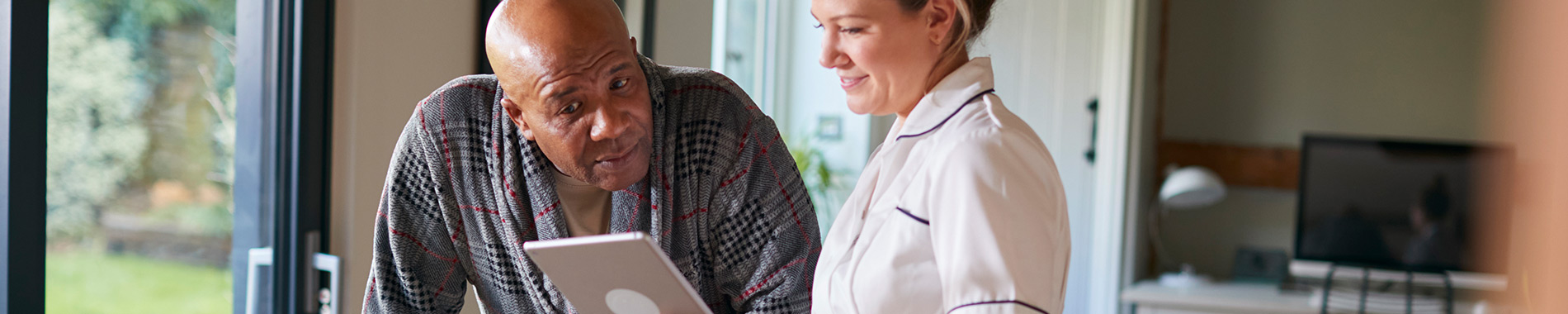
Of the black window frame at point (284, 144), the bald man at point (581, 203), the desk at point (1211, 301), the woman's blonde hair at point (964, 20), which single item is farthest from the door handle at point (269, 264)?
the desk at point (1211, 301)

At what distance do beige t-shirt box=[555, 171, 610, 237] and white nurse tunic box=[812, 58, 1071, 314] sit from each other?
50cm

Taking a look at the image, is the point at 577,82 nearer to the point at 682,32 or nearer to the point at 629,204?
the point at 629,204

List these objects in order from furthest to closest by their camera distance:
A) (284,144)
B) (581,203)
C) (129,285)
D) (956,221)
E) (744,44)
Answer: (744,44)
(284,144)
(129,285)
(581,203)
(956,221)

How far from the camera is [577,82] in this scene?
45.0 inches

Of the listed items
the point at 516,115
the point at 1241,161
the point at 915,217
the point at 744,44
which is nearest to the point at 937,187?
the point at 915,217

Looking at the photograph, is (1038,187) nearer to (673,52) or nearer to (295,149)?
(295,149)

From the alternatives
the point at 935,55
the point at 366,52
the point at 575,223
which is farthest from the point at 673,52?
the point at 935,55

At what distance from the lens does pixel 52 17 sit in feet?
4.58

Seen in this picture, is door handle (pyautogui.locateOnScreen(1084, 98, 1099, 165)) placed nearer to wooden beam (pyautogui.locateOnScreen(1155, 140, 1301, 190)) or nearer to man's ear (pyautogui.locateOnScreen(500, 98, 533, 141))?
wooden beam (pyautogui.locateOnScreen(1155, 140, 1301, 190))

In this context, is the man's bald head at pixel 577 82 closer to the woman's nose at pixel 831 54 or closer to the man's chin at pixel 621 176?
the man's chin at pixel 621 176

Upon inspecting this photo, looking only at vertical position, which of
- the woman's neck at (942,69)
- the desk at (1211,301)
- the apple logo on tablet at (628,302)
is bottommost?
the desk at (1211,301)

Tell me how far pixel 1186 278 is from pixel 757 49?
173 cm

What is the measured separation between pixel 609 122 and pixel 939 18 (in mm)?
423

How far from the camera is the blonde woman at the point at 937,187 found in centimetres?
76
